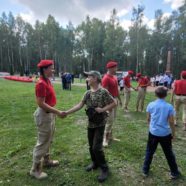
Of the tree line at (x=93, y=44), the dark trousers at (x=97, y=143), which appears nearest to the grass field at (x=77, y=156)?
the dark trousers at (x=97, y=143)

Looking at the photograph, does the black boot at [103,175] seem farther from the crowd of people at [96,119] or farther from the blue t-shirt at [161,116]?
the blue t-shirt at [161,116]

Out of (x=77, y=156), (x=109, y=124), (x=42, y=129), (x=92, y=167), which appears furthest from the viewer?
(x=109, y=124)

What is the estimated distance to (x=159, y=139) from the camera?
350cm

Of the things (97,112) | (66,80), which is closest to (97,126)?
(97,112)

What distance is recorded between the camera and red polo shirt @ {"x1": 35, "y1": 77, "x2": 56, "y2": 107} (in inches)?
129

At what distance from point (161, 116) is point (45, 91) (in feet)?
5.81

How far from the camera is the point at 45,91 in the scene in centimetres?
333

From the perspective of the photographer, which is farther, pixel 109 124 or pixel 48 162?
pixel 109 124

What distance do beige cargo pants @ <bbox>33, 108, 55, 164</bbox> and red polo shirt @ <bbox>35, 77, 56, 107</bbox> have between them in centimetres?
19

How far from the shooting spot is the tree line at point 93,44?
43.4 meters

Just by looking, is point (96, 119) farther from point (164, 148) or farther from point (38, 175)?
point (38, 175)

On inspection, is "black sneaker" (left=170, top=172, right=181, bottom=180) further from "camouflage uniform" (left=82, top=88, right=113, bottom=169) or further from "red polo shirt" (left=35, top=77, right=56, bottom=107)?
"red polo shirt" (left=35, top=77, right=56, bottom=107)

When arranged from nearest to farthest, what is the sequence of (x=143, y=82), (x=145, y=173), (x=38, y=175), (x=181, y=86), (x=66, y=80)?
(x=38, y=175) → (x=145, y=173) → (x=181, y=86) → (x=143, y=82) → (x=66, y=80)

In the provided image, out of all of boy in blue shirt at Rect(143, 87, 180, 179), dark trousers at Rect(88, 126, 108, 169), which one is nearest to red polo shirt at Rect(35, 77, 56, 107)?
dark trousers at Rect(88, 126, 108, 169)
